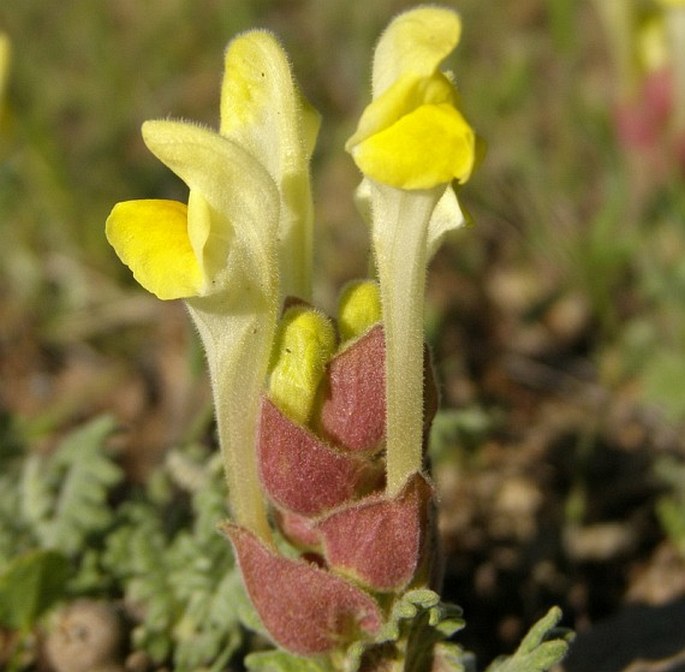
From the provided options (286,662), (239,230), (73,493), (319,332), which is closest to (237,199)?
(239,230)

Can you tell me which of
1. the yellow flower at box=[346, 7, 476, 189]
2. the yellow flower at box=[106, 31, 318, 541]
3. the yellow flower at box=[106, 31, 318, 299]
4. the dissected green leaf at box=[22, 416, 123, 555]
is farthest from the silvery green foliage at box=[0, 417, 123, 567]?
the yellow flower at box=[346, 7, 476, 189]

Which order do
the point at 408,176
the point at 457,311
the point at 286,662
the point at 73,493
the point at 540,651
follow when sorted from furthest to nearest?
the point at 457,311, the point at 73,493, the point at 286,662, the point at 540,651, the point at 408,176

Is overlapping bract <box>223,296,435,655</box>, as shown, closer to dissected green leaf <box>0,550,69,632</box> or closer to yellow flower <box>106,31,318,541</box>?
yellow flower <box>106,31,318,541</box>

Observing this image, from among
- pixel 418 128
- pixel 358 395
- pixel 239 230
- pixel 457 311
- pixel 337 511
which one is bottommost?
pixel 457 311

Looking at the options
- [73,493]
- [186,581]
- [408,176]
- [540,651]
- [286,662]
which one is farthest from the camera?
[73,493]

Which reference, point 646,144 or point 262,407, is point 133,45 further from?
point 262,407

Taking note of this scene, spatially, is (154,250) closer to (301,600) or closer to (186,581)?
(301,600)

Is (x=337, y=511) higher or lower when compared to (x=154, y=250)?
lower
